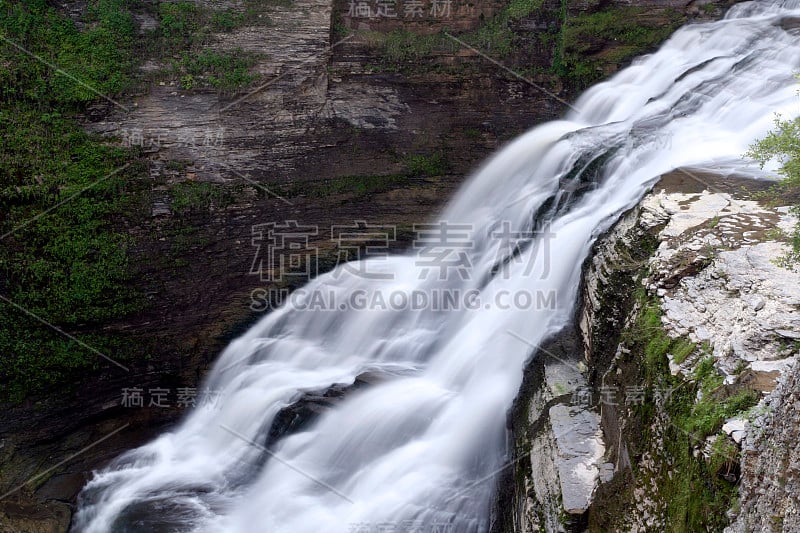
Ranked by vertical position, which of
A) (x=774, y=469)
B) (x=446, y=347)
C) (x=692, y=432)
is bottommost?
(x=446, y=347)

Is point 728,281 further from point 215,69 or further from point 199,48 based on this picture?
point 199,48

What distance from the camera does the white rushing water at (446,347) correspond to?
6.63 metres

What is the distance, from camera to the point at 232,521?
291 inches

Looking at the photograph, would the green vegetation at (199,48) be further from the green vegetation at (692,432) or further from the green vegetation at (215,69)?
the green vegetation at (692,432)

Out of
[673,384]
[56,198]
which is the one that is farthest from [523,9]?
[673,384]

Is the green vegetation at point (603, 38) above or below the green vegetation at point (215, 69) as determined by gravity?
above

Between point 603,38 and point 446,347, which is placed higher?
point 603,38

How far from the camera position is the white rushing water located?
21.7ft

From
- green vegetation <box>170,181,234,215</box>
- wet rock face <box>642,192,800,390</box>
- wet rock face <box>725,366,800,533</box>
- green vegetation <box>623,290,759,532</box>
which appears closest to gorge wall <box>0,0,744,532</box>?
green vegetation <box>170,181,234,215</box>

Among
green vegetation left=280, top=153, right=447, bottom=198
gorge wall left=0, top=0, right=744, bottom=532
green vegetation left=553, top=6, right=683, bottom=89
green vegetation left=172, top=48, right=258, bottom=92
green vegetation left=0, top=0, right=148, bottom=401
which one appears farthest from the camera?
green vegetation left=280, top=153, right=447, bottom=198

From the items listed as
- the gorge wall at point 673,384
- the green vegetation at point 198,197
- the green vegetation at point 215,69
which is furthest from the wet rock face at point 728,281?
the green vegetation at point 215,69

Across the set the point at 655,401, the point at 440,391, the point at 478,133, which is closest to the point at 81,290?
the point at 440,391

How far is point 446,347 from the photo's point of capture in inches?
316

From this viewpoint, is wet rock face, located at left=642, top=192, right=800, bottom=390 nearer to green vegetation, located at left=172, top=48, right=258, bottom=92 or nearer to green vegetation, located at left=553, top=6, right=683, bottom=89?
green vegetation, located at left=553, top=6, right=683, bottom=89
